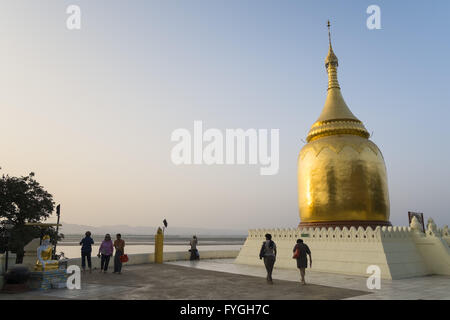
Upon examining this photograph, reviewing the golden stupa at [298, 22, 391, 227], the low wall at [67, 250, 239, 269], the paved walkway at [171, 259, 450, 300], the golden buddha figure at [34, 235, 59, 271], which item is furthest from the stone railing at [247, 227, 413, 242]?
the golden buddha figure at [34, 235, 59, 271]

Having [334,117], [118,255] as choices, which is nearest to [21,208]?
[118,255]

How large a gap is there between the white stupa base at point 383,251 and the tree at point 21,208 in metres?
15.3

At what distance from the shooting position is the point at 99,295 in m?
9.76

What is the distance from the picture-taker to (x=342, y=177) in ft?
70.6

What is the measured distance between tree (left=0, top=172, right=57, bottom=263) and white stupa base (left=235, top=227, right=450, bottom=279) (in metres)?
15.3

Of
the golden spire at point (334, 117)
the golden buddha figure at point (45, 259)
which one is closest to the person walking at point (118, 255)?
the golden buddha figure at point (45, 259)

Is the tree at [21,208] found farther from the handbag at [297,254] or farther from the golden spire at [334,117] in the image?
the golden spire at [334,117]

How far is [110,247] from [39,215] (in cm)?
770

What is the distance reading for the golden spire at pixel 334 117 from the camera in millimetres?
23688

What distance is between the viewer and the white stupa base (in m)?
14.7

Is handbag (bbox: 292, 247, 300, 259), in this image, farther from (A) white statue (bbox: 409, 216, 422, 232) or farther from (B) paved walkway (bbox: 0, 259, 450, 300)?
(A) white statue (bbox: 409, 216, 422, 232)

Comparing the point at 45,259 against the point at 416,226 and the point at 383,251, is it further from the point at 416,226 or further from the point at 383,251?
the point at 416,226
